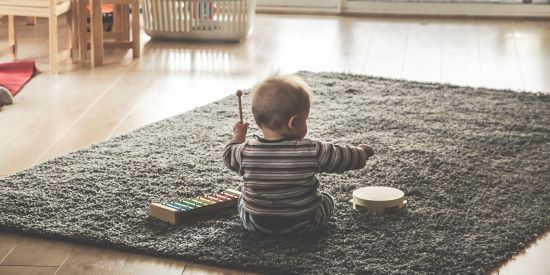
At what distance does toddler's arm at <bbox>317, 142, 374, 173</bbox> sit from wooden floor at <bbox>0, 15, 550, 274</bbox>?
1.17 ft

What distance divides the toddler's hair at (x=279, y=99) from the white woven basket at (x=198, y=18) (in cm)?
255

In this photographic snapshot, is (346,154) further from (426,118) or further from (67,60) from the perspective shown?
(67,60)

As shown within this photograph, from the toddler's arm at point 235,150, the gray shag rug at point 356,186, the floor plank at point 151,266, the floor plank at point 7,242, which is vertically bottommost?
the floor plank at point 7,242

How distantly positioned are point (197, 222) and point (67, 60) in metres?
2.17

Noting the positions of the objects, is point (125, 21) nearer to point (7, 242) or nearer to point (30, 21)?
point (30, 21)

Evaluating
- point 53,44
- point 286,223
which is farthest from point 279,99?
point 53,44

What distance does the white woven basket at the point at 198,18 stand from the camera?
4559mm

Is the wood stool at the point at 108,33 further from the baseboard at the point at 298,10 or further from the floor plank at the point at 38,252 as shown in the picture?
the floor plank at the point at 38,252

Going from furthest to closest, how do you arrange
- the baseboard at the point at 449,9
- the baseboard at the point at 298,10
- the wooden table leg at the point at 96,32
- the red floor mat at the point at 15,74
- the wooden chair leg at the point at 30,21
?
the baseboard at the point at 298,10, the baseboard at the point at 449,9, the wooden chair leg at the point at 30,21, the wooden table leg at the point at 96,32, the red floor mat at the point at 15,74

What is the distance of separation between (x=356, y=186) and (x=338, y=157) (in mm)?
396

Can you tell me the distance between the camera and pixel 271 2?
5598mm

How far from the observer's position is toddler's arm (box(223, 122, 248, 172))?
2.14 metres

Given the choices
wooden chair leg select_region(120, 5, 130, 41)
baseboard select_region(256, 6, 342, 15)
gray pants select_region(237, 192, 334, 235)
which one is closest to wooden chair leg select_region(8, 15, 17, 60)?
wooden chair leg select_region(120, 5, 130, 41)

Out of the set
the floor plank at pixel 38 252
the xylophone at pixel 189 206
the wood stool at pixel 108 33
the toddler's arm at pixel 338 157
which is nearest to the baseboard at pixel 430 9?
the wood stool at pixel 108 33
